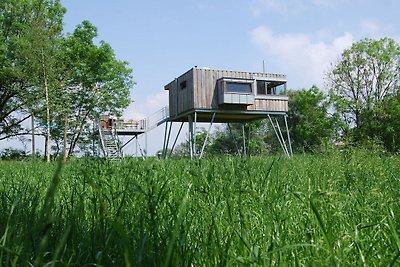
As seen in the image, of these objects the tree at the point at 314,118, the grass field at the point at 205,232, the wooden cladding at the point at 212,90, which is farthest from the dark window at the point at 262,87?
the grass field at the point at 205,232

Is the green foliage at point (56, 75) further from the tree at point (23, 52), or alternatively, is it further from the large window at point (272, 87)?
the large window at point (272, 87)

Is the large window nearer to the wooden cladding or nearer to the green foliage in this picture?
the wooden cladding

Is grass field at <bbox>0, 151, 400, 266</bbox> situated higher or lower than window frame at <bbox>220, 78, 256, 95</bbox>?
lower

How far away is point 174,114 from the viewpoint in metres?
24.4

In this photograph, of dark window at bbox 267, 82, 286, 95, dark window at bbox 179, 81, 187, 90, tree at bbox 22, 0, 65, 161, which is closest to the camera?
dark window at bbox 179, 81, 187, 90

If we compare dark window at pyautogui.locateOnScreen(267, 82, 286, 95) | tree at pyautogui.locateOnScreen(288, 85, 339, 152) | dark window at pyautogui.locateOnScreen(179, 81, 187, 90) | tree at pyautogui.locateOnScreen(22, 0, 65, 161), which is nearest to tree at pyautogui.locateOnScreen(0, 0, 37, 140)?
tree at pyautogui.locateOnScreen(22, 0, 65, 161)

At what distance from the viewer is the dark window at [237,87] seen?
2189 centimetres

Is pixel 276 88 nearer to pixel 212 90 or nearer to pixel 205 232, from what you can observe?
pixel 212 90

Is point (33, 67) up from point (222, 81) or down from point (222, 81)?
up

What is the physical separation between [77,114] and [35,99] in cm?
773

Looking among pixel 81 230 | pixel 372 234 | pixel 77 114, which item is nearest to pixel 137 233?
pixel 81 230

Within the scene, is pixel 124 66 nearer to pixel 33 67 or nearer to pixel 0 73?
pixel 0 73

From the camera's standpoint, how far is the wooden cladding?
2166 centimetres

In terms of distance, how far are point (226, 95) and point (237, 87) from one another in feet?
3.25
